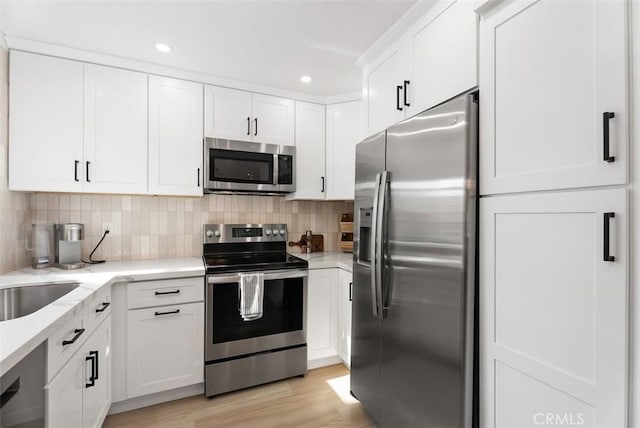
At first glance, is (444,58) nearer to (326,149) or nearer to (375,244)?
(375,244)

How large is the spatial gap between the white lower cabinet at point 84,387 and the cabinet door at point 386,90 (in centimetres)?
203

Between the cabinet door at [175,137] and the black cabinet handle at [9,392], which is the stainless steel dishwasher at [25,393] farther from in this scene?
the cabinet door at [175,137]

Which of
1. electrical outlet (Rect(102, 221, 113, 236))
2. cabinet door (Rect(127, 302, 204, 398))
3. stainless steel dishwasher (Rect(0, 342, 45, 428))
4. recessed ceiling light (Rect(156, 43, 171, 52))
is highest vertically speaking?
recessed ceiling light (Rect(156, 43, 171, 52))

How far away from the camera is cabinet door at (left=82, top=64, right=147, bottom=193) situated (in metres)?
2.15

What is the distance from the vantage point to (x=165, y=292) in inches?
81.4

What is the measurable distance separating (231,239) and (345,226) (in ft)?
3.76

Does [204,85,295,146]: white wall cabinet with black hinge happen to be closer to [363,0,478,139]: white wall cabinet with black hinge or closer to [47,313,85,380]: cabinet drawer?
[363,0,478,139]: white wall cabinet with black hinge

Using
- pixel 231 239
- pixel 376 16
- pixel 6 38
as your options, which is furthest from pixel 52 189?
pixel 376 16

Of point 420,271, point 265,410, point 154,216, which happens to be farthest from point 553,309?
point 154,216

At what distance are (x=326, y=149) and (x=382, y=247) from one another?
1521 millimetres

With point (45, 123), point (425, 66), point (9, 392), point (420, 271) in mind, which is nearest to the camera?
point (9, 392)

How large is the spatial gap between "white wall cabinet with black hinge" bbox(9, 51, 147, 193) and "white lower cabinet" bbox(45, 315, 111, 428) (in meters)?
1.04

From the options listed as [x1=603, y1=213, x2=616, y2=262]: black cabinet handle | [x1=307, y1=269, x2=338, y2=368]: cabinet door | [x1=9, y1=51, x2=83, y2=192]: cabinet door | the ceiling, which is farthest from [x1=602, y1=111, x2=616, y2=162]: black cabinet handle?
[x1=9, y1=51, x2=83, y2=192]: cabinet door

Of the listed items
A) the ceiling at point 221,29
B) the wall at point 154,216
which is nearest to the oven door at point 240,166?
the wall at point 154,216
